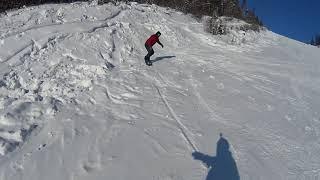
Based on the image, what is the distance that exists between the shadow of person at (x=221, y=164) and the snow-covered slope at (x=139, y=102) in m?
0.07

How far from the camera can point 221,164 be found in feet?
24.2

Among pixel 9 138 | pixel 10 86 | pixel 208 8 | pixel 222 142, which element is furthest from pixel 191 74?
pixel 208 8

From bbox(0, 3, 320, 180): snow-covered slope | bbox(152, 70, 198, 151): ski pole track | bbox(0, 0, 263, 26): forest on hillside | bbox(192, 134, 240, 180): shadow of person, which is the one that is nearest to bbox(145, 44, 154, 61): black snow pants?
bbox(0, 3, 320, 180): snow-covered slope

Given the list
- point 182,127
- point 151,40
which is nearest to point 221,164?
point 182,127

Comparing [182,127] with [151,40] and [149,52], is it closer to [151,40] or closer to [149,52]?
[149,52]

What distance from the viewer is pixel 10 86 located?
9.94 m

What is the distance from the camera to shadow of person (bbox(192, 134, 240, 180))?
7.00 metres

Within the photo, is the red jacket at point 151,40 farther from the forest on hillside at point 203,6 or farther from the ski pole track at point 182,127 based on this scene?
the forest on hillside at point 203,6

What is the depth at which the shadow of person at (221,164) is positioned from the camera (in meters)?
7.00

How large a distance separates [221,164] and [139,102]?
3.27 meters

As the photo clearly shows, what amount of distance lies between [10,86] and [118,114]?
9.86ft

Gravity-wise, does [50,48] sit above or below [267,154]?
above

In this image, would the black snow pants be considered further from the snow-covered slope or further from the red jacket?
the snow-covered slope

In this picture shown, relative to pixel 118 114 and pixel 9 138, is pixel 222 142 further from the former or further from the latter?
pixel 9 138
